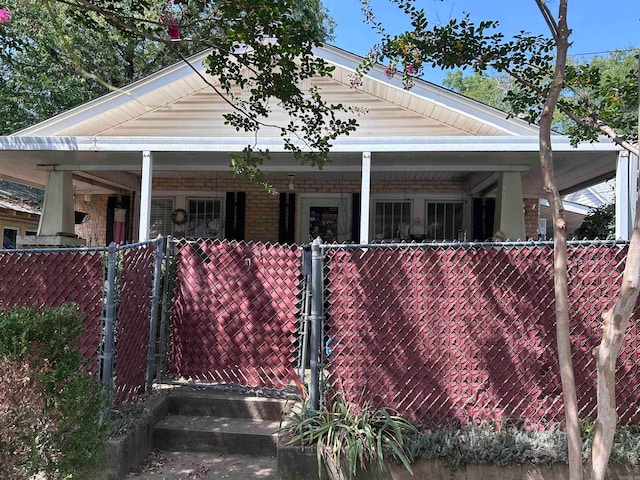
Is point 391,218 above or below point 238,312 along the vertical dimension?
above

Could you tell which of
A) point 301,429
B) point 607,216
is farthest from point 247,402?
point 607,216

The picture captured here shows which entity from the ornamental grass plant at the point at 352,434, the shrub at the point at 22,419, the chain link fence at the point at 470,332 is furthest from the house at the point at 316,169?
the shrub at the point at 22,419

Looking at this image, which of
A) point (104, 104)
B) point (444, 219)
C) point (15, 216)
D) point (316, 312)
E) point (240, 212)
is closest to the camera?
point (316, 312)

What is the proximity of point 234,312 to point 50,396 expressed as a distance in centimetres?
196

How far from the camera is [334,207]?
1045 cm

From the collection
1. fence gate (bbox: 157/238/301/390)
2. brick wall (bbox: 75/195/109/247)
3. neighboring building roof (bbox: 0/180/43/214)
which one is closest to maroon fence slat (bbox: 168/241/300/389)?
fence gate (bbox: 157/238/301/390)

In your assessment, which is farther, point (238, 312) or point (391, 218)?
point (391, 218)

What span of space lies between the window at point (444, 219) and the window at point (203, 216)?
4534mm

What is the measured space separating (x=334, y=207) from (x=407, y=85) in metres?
5.67

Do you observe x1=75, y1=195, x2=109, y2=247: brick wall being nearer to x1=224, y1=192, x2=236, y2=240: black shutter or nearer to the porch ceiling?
the porch ceiling

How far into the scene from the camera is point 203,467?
380cm

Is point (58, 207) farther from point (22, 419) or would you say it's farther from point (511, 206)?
point (511, 206)

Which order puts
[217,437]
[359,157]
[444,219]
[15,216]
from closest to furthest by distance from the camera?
[217,437] → [359,157] → [444,219] → [15,216]

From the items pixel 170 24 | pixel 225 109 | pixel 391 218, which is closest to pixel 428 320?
pixel 170 24
